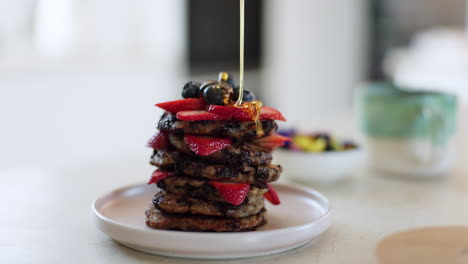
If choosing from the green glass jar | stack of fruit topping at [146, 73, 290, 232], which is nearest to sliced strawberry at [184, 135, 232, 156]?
stack of fruit topping at [146, 73, 290, 232]

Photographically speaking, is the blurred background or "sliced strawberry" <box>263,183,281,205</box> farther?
the blurred background

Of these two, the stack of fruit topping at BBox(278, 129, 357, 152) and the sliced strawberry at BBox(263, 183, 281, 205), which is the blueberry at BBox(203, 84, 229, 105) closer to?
the sliced strawberry at BBox(263, 183, 281, 205)

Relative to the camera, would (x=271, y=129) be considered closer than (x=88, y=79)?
Yes

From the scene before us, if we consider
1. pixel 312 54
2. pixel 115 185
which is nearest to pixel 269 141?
pixel 115 185

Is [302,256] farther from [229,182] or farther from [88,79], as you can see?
[88,79]

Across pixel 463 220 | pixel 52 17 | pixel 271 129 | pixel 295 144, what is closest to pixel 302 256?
pixel 271 129

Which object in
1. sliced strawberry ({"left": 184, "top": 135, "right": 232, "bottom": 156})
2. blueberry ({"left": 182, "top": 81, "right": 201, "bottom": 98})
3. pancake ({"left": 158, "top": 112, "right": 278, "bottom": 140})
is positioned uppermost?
blueberry ({"left": 182, "top": 81, "right": 201, "bottom": 98})
